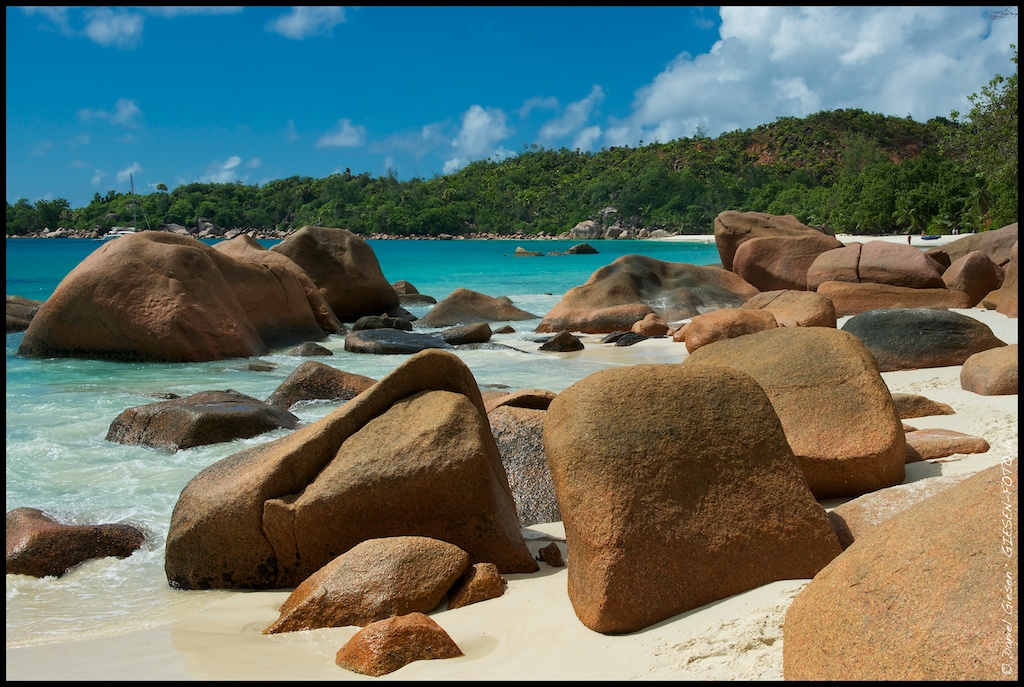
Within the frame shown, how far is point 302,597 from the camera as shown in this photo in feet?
13.3

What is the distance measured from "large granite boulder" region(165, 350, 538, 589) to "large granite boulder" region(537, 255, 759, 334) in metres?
13.5

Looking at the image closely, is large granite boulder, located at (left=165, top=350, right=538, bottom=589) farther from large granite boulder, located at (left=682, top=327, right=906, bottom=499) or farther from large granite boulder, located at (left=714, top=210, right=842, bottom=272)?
large granite boulder, located at (left=714, top=210, right=842, bottom=272)

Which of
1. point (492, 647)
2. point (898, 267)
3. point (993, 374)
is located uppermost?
point (898, 267)

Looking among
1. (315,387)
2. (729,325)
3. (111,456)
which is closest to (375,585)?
(111,456)

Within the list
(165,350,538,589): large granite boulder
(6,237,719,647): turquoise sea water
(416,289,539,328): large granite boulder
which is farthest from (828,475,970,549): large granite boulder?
(416,289,539,328): large granite boulder

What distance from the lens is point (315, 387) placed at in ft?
32.4

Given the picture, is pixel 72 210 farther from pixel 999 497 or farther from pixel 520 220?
pixel 999 497

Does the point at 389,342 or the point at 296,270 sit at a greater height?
the point at 296,270

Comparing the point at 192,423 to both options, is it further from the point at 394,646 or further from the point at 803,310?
the point at 803,310

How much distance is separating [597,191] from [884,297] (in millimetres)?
95396

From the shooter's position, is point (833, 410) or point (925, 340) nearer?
point (833, 410)

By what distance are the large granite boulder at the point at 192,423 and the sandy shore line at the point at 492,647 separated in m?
3.32

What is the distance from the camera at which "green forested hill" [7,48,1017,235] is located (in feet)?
283

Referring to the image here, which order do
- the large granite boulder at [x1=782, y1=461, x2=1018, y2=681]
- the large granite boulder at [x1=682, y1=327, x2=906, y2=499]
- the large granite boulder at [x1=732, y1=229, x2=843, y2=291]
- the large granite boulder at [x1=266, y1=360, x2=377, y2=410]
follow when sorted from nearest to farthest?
the large granite boulder at [x1=782, y1=461, x2=1018, y2=681]
the large granite boulder at [x1=682, y1=327, x2=906, y2=499]
the large granite boulder at [x1=266, y1=360, x2=377, y2=410]
the large granite boulder at [x1=732, y1=229, x2=843, y2=291]
